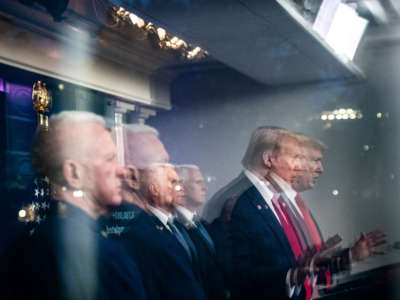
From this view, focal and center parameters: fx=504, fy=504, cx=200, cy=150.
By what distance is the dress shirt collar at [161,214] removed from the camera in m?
1.67

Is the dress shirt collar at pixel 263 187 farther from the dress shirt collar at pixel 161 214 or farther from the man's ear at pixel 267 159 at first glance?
the dress shirt collar at pixel 161 214

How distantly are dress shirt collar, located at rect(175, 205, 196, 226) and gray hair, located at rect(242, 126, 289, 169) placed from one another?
0.35 m

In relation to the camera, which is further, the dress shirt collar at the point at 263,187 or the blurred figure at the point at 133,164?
the dress shirt collar at the point at 263,187

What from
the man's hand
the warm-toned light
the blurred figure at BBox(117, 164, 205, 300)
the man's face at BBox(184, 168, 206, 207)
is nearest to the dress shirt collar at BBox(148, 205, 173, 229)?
the blurred figure at BBox(117, 164, 205, 300)

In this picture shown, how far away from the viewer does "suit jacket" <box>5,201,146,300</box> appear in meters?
1.29

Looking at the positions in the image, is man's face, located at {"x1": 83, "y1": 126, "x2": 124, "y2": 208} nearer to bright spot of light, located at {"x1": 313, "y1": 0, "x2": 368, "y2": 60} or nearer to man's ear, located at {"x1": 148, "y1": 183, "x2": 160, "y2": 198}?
man's ear, located at {"x1": 148, "y1": 183, "x2": 160, "y2": 198}

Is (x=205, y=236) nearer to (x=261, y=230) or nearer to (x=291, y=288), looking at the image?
(x=261, y=230)

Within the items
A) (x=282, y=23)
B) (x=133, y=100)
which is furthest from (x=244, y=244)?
(x=282, y=23)

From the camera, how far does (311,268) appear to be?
224 centimetres

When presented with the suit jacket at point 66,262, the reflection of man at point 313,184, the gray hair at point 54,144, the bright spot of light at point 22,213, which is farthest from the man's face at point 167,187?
the reflection of man at point 313,184

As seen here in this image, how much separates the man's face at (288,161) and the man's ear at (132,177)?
0.77m

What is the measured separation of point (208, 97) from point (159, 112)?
0.30m

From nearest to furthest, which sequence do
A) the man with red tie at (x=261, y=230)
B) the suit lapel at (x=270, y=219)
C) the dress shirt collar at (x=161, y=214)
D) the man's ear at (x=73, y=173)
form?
the man's ear at (x=73, y=173), the dress shirt collar at (x=161, y=214), the man with red tie at (x=261, y=230), the suit lapel at (x=270, y=219)

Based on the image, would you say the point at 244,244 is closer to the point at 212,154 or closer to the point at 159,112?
the point at 212,154
